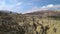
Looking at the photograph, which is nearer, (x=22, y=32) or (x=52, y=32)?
(x=22, y=32)

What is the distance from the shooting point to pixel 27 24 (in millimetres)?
20406

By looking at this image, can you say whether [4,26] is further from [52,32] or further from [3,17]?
[52,32]

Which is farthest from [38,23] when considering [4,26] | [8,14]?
[4,26]

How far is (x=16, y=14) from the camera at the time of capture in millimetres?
21766

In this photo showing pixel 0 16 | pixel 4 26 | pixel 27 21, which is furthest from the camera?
pixel 27 21

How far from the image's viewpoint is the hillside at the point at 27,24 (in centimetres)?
1845

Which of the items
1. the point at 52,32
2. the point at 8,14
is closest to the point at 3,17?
the point at 8,14

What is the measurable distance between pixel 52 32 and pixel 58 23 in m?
1.43

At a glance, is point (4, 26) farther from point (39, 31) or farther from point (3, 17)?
point (39, 31)

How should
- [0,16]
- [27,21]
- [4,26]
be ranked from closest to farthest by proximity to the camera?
1. [4,26]
2. [0,16]
3. [27,21]

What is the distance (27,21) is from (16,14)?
1.81 meters

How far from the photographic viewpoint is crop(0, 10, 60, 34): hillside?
18.4 m

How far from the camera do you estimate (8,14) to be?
21.3 m

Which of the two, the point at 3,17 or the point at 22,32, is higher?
the point at 3,17
